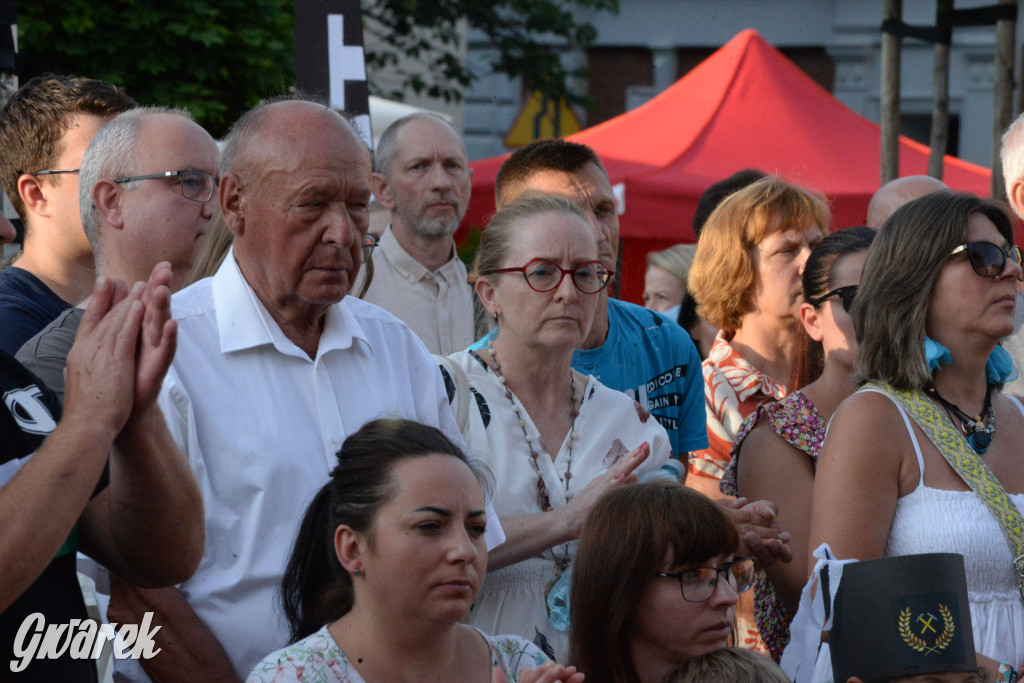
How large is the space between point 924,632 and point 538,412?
44.6 inches

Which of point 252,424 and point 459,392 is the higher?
point 252,424

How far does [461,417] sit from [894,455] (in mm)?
→ 1048

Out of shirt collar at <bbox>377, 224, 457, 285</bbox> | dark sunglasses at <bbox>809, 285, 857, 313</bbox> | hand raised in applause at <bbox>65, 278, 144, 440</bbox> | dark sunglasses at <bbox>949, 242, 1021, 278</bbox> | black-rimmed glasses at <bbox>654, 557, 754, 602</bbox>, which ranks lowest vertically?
black-rimmed glasses at <bbox>654, 557, 754, 602</bbox>

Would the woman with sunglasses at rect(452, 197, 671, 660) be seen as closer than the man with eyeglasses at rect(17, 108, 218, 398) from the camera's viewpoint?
Yes

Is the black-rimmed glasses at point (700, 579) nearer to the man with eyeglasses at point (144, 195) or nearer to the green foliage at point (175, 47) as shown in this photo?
the man with eyeglasses at point (144, 195)

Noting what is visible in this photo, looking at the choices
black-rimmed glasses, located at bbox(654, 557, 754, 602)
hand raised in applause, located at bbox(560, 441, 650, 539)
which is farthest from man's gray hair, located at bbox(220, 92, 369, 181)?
black-rimmed glasses, located at bbox(654, 557, 754, 602)

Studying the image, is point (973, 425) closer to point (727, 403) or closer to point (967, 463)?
point (967, 463)

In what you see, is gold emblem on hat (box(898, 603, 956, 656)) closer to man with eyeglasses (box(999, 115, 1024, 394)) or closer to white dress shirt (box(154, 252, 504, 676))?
white dress shirt (box(154, 252, 504, 676))

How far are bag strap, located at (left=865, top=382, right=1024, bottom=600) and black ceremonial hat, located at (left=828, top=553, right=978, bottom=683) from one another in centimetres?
48

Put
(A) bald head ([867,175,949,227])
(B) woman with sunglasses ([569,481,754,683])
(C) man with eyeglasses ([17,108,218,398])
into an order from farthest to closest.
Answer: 1. (A) bald head ([867,175,949,227])
2. (C) man with eyeglasses ([17,108,218,398])
3. (B) woman with sunglasses ([569,481,754,683])

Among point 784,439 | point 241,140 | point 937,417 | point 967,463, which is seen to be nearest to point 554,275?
point 784,439

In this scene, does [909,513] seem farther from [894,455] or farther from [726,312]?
[726,312]

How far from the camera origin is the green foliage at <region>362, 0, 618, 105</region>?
15.8 metres

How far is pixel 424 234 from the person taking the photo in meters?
5.11
